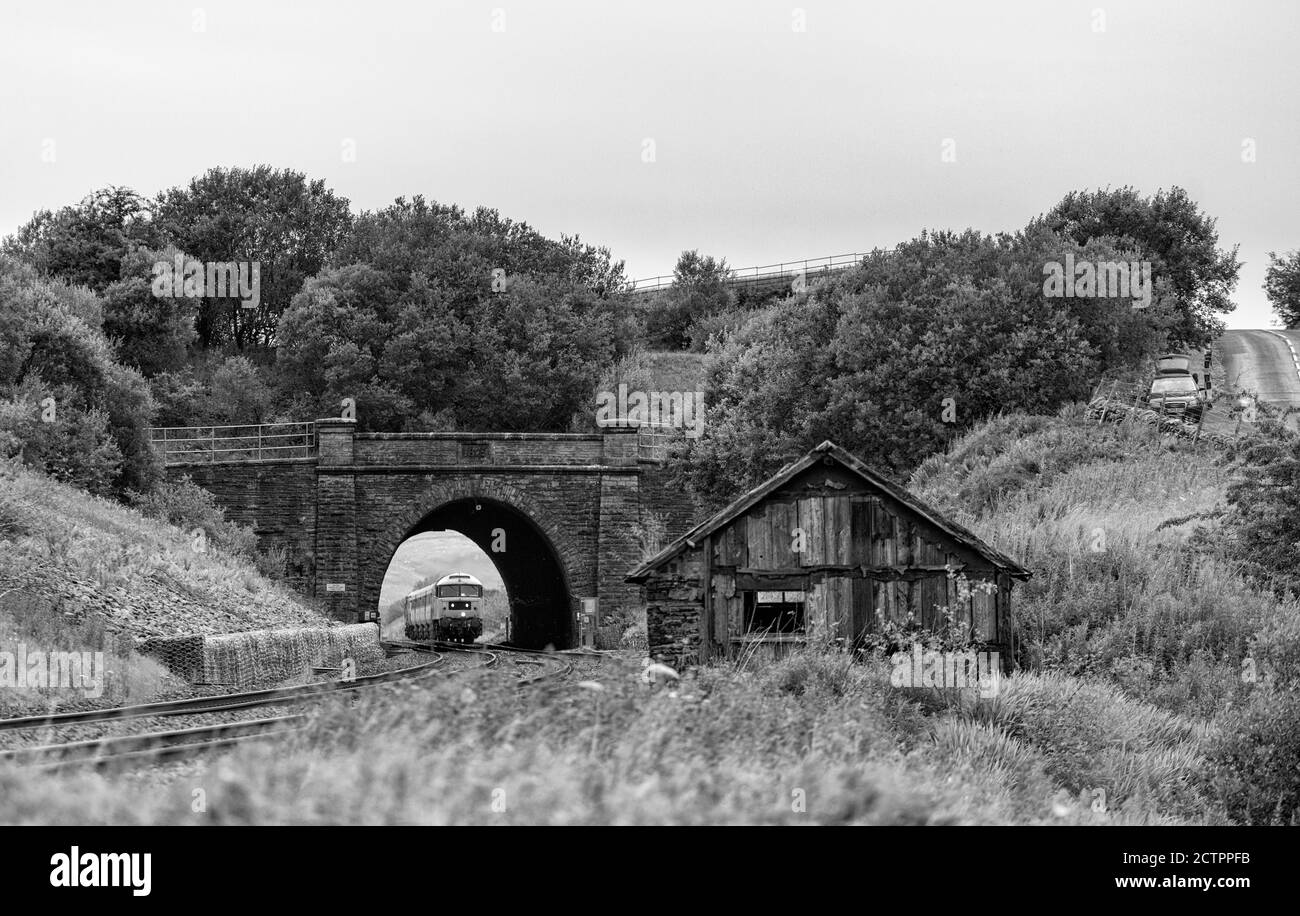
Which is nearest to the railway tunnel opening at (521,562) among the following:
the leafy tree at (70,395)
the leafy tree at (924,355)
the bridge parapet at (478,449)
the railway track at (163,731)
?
the bridge parapet at (478,449)

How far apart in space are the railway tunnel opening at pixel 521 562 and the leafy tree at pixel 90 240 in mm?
19142

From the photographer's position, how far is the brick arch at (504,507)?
45.6 meters

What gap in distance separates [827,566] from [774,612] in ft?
10.7

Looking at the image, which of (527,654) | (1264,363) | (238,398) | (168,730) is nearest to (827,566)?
(168,730)

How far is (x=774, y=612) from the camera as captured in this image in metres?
27.7

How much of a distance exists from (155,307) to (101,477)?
20660 mm

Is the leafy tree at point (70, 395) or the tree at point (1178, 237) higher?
the tree at point (1178, 237)

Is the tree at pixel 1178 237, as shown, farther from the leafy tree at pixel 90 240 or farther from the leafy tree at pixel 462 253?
the leafy tree at pixel 90 240

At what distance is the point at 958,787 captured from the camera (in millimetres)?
14016

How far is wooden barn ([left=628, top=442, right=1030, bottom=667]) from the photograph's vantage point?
24.4 meters

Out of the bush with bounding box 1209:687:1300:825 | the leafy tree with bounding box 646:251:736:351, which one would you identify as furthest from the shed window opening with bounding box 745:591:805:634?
the leafy tree with bounding box 646:251:736:351

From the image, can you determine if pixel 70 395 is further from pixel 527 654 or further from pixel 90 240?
pixel 90 240

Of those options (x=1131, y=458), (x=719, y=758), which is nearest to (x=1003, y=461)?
(x=1131, y=458)

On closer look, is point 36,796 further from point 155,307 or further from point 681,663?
point 155,307
